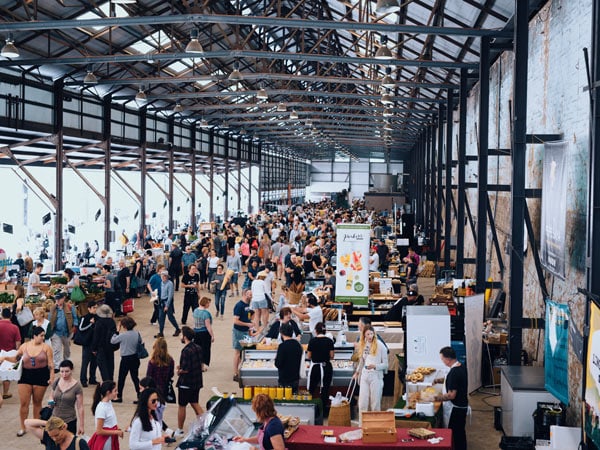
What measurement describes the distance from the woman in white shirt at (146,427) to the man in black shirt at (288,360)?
2.69 metres

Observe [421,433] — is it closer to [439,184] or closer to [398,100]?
[398,100]

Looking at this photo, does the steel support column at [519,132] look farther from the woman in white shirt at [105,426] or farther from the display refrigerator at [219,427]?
the woman in white shirt at [105,426]

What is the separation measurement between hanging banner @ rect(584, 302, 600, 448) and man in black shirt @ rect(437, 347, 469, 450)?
1682 mm

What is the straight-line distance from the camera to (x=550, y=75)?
1068cm

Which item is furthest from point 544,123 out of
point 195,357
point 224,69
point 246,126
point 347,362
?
point 246,126

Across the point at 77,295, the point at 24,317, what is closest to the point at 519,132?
the point at 24,317

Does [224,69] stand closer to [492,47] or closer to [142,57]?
[142,57]

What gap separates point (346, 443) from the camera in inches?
271

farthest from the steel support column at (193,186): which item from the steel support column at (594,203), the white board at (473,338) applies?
the steel support column at (594,203)

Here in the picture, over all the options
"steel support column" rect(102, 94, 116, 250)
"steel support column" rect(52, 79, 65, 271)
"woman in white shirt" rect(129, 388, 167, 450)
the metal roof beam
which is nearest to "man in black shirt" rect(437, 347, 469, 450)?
A: "woman in white shirt" rect(129, 388, 167, 450)

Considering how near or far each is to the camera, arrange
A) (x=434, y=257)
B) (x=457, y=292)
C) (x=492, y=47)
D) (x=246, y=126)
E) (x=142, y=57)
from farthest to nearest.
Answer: (x=246, y=126) → (x=434, y=257) → (x=142, y=57) → (x=457, y=292) → (x=492, y=47)

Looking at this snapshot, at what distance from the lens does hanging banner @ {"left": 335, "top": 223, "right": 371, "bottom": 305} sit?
1336cm

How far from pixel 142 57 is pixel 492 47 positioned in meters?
7.49

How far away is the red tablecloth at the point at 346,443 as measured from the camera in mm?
6770
